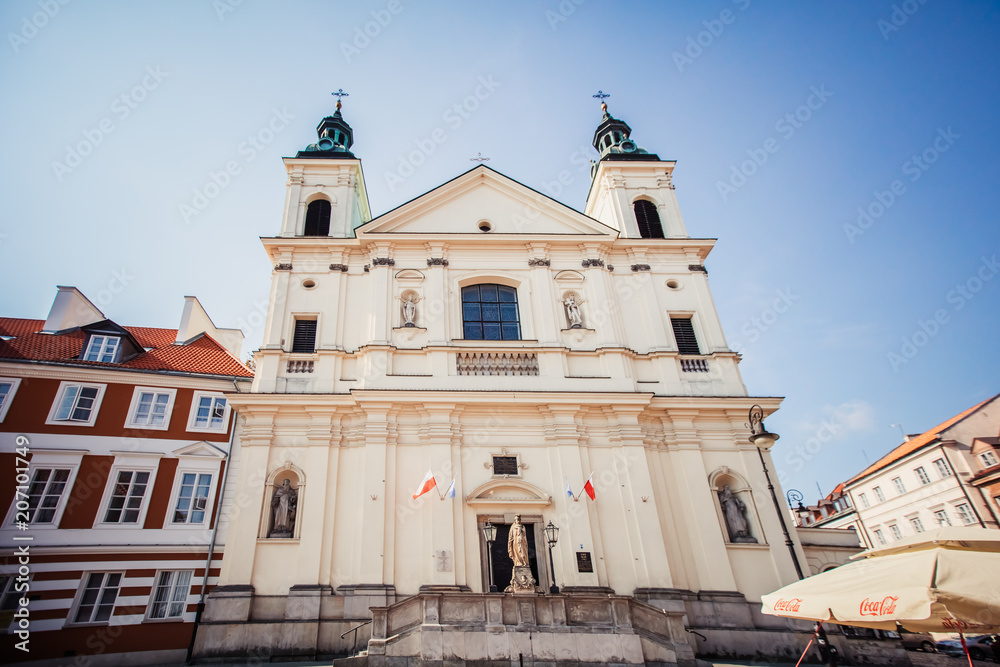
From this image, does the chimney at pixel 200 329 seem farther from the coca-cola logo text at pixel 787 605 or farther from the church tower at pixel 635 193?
the coca-cola logo text at pixel 787 605

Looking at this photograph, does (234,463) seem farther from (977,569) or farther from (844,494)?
(844,494)

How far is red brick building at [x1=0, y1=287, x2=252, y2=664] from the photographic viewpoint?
12203 mm

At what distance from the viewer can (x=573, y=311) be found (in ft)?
56.2

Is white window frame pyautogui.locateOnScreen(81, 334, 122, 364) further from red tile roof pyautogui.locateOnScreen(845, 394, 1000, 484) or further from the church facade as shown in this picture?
red tile roof pyautogui.locateOnScreen(845, 394, 1000, 484)

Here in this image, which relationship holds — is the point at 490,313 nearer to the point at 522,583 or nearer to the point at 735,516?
the point at 522,583

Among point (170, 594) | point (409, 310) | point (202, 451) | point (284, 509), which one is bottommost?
point (170, 594)

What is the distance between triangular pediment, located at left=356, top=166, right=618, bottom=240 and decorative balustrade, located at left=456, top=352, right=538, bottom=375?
14.2 feet

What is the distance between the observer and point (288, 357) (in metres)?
15.7

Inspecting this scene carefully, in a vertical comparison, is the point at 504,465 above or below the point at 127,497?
above

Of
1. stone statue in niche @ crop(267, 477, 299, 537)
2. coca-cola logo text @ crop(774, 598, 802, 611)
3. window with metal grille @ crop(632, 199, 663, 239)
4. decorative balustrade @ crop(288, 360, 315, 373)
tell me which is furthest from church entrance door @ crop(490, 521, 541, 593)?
window with metal grille @ crop(632, 199, 663, 239)

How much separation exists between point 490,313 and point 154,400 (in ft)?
31.2

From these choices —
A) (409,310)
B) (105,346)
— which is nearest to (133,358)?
(105,346)

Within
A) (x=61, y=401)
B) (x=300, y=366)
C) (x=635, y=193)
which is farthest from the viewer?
(x=635, y=193)

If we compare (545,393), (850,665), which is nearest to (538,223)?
(545,393)
